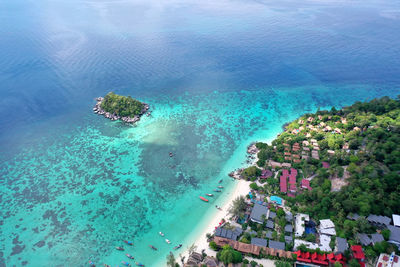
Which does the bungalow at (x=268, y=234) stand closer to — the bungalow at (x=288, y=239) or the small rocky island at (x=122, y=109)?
the bungalow at (x=288, y=239)

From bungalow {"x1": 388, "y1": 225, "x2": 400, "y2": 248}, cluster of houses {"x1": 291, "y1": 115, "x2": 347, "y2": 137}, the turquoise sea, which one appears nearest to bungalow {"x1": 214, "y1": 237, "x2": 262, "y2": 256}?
the turquoise sea

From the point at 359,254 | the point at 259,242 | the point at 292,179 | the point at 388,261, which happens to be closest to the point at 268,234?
the point at 259,242

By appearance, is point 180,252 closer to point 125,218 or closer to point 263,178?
point 125,218

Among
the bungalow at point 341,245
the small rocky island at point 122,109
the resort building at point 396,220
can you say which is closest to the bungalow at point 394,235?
the resort building at point 396,220

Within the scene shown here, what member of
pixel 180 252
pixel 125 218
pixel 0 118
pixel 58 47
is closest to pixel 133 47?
pixel 58 47

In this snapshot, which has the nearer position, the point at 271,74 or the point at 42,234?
the point at 42,234

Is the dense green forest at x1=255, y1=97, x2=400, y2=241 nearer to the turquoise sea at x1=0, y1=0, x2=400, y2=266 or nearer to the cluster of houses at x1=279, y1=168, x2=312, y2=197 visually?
the cluster of houses at x1=279, y1=168, x2=312, y2=197

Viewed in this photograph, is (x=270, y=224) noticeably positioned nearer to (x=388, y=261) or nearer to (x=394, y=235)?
(x=388, y=261)
